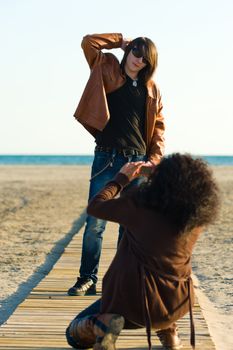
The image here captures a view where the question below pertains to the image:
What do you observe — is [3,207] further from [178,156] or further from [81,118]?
[178,156]

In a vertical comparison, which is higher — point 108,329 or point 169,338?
point 108,329

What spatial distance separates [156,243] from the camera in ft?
11.4

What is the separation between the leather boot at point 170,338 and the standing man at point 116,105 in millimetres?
1289

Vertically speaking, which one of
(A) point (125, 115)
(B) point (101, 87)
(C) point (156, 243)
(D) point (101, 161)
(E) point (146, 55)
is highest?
(E) point (146, 55)

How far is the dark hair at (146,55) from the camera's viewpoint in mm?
4910

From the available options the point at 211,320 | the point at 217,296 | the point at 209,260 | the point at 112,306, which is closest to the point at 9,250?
the point at 209,260

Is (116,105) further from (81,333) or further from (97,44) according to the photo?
(81,333)

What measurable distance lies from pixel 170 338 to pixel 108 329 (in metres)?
0.59

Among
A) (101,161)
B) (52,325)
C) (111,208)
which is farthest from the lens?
(101,161)

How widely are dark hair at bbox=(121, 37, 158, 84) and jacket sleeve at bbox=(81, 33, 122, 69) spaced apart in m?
0.13

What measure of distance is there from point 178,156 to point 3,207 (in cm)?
1446

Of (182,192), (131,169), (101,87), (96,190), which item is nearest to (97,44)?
(101,87)

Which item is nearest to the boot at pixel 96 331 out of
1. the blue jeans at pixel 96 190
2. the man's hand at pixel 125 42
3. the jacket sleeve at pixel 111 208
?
the jacket sleeve at pixel 111 208

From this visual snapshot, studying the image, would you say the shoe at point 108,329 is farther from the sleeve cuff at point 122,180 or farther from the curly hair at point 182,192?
the sleeve cuff at point 122,180
